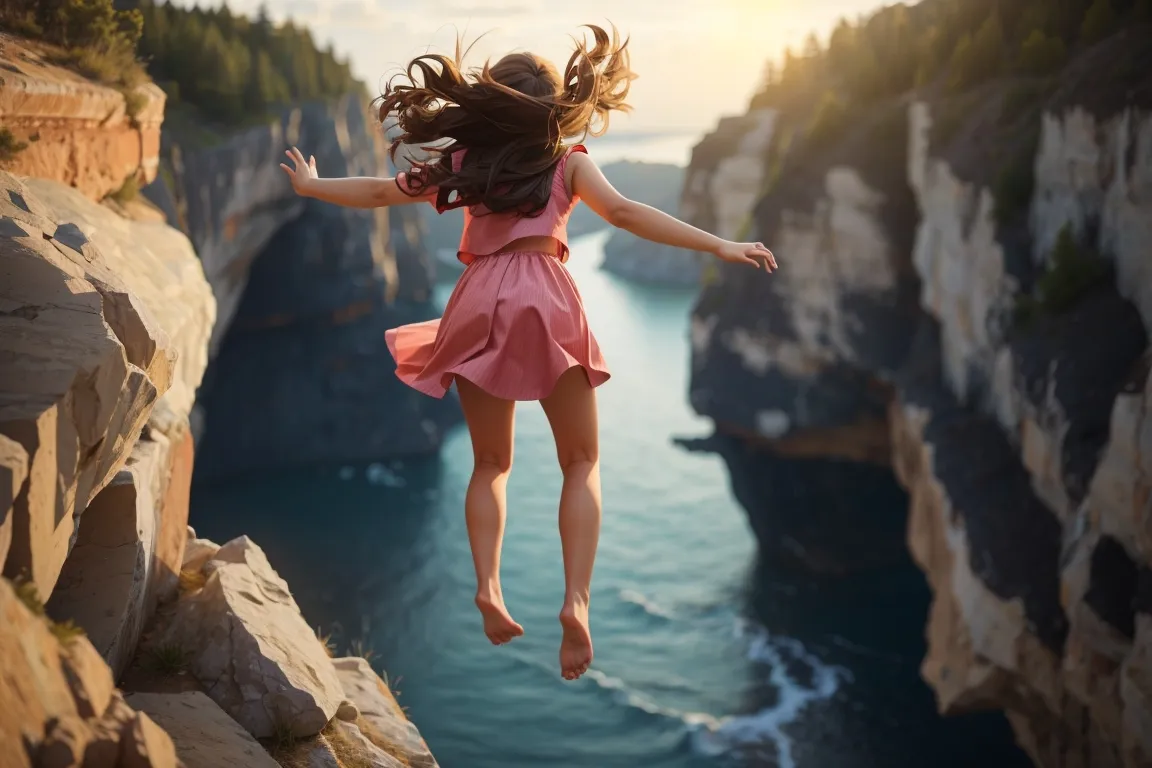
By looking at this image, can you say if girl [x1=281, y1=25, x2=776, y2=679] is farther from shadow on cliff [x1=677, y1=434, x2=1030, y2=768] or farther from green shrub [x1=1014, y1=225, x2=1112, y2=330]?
shadow on cliff [x1=677, y1=434, x2=1030, y2=768]

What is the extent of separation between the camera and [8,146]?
815 centimetres

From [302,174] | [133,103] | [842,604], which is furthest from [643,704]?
[302,174]

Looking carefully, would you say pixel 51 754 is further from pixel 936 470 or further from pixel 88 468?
pixel 936 470

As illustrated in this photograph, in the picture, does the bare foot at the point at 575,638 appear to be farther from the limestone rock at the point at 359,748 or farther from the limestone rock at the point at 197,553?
the limestone rock at the point at 197,553

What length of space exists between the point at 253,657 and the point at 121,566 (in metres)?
1.05

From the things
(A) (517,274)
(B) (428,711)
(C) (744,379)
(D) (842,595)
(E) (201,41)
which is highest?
(E) (201,41)

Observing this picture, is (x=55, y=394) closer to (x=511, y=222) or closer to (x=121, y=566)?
(x=121, y=566)

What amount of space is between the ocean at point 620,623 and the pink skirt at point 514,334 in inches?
622

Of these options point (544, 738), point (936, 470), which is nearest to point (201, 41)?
point (544, 738)

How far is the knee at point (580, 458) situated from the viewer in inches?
262

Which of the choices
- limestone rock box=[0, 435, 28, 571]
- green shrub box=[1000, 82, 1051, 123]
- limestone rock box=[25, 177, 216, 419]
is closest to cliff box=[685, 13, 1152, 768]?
green shrub box=[1000, 82, 1051, 123]

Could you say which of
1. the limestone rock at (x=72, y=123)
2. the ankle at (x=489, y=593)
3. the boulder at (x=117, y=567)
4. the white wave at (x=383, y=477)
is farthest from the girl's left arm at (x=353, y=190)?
the white wave at (x=383, y=477)

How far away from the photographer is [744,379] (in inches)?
1476

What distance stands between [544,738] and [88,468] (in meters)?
27.2
